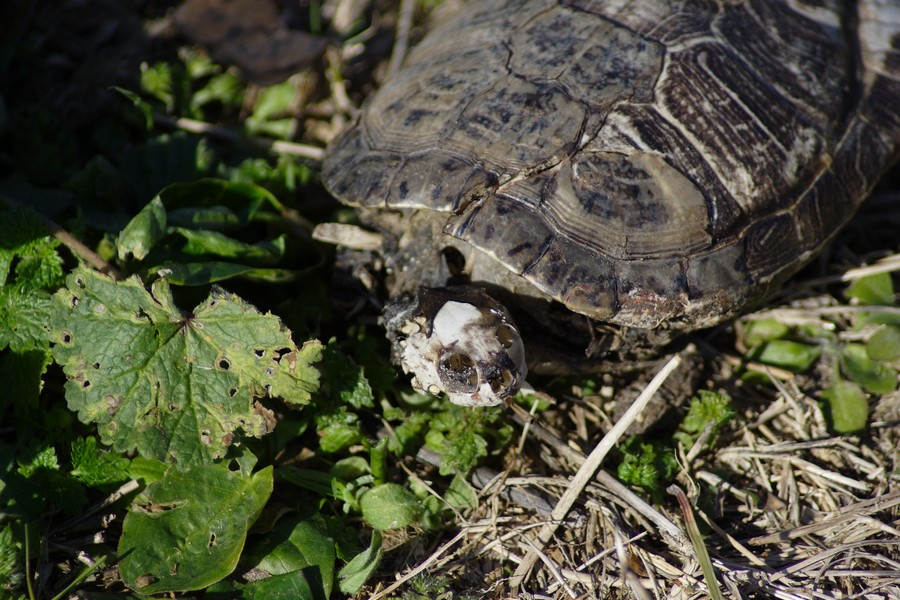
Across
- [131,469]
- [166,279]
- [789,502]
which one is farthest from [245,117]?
[789,502]

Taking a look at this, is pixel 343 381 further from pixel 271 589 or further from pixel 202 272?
pixel 271 589

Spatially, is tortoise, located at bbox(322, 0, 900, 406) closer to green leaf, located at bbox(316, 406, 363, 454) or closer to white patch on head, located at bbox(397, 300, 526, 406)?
white patch on head, located at bbox(397, 300, 526, 406)

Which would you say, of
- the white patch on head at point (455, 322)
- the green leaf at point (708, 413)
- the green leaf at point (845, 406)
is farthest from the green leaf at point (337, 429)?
the green leaf at point (845, 406)

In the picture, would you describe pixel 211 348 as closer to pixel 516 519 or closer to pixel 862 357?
pixel 516 519

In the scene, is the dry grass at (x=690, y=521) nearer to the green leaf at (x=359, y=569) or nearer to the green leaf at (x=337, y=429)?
the green leaf at (x=359, y=569)

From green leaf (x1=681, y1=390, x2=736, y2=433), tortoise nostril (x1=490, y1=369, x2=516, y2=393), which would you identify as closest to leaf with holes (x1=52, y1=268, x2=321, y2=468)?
tortoise nostril (x1=490, y1=369, x2=516, y2=393)

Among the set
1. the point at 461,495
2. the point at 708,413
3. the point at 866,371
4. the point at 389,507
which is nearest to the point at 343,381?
the point at 389,507
